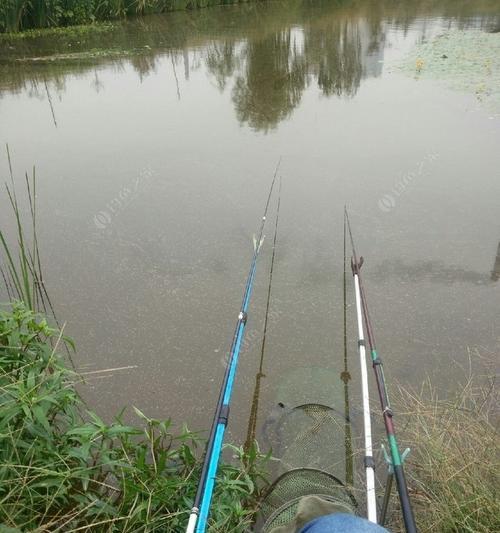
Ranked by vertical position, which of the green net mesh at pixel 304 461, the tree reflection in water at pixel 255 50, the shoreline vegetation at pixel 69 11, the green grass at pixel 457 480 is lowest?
the green net mesh at pixel 304 461

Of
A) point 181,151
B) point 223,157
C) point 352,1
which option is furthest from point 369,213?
point 352,1

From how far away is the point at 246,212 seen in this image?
371 cm

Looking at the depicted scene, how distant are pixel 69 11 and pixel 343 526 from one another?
10.9m

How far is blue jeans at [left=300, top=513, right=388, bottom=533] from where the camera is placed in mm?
914

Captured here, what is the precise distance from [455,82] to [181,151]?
4.14 meters

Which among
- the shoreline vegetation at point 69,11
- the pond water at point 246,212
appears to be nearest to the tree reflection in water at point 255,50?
the pond water at point 246,212

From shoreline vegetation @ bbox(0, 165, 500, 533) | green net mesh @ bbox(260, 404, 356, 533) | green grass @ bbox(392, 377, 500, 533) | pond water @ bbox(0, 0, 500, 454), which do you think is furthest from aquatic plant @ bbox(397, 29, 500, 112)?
shoreline vegetation @ bbox(0, 165, 500, 533)

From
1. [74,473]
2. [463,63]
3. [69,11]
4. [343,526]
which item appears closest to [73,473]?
[74,473]

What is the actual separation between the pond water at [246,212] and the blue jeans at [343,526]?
110 centimetres

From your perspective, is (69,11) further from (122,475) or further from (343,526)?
(343,526)

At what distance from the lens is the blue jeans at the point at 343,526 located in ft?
3.00

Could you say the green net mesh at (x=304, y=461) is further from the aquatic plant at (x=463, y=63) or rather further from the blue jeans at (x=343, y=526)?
the aquatic plant at (x=463, y=63)

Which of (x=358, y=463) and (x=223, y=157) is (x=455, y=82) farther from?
(x=358, y=463)

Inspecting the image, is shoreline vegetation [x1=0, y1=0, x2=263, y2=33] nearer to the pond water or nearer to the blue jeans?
the pond water
